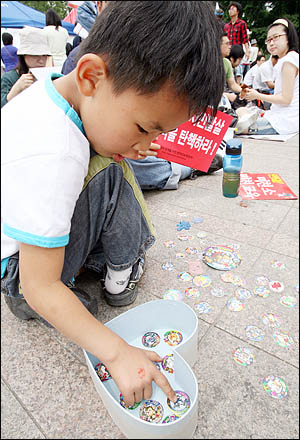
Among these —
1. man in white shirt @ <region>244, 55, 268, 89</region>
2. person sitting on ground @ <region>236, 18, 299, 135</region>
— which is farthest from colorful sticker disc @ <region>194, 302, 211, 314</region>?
man in white shirt @ <region>244, 55, 268, 89</region>

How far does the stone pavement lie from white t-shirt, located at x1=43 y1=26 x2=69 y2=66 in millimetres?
1320

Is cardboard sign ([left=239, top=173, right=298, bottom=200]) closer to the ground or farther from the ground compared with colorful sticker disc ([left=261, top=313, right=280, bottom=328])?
closer to the ground

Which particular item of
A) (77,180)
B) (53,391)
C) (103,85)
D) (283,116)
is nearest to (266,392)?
(53,391)

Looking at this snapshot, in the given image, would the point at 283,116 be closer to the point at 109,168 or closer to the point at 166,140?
the point at 166,140

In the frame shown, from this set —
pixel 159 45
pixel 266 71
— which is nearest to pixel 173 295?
pixel 159 45

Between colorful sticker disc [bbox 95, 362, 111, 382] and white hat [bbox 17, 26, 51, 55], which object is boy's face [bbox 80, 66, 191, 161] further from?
white hat [bbox 17, 26, 51, 55]

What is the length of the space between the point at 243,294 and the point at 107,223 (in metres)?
0.53

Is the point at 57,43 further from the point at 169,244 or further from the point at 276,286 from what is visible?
the point at 276,286

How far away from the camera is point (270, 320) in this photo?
94 cm

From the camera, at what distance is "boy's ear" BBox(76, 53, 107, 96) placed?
0.51 metres

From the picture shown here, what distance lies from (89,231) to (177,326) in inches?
15.6

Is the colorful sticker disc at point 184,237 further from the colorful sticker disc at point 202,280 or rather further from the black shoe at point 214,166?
the black shoe at point 214,166

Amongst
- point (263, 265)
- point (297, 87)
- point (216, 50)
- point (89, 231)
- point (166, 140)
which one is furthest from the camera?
point (297, 87)

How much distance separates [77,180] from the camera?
1.86ft
